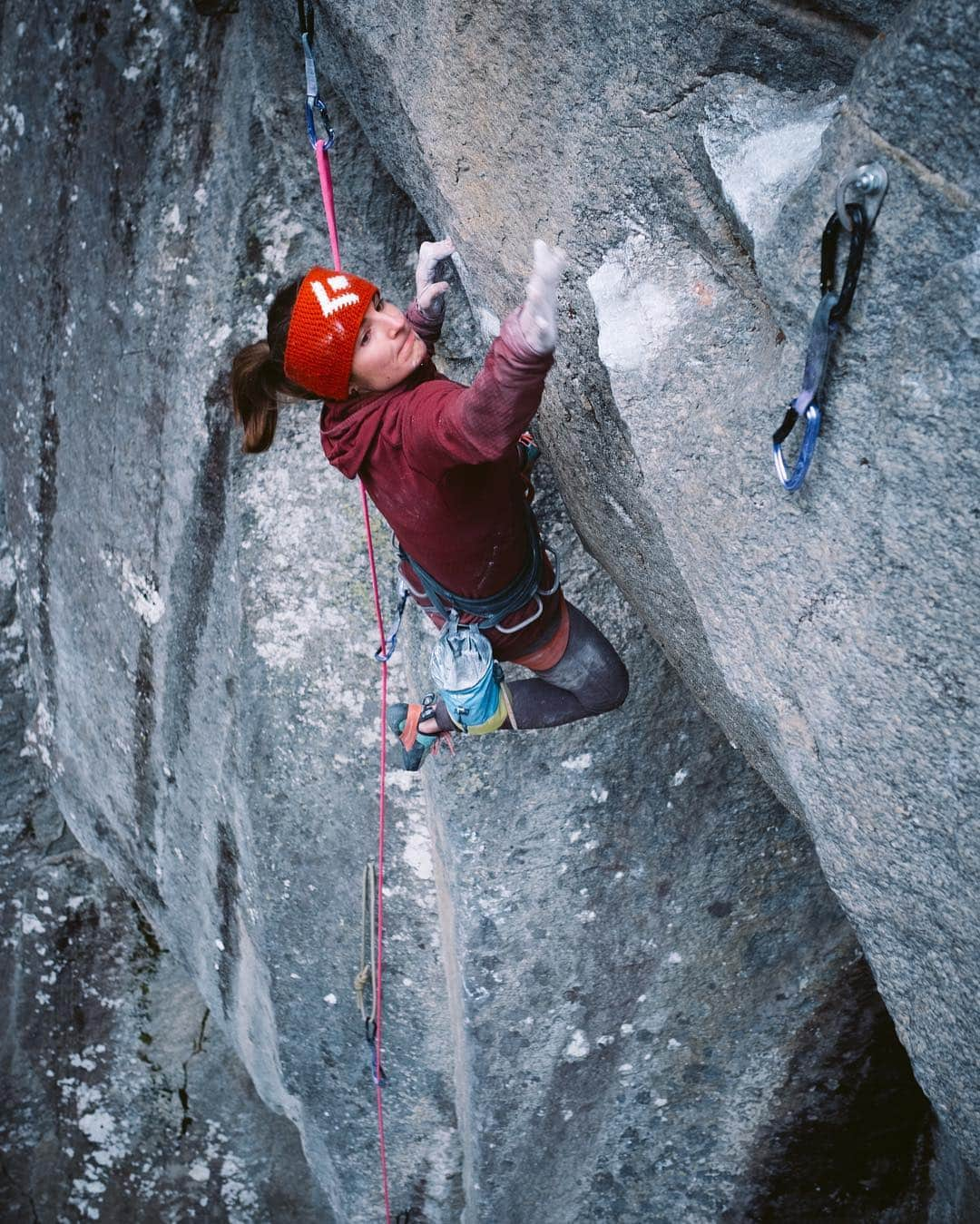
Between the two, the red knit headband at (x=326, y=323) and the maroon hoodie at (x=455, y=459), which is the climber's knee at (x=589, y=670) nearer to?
the maroon hoodie at (x=455, y=459)

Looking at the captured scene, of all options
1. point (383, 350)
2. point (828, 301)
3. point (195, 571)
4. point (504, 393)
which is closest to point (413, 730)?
point (195, 571)

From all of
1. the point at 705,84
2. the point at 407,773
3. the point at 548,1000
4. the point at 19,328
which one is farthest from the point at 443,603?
the point at 19,328

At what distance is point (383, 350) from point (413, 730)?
0.85 meters

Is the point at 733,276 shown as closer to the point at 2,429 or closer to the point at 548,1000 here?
the point at 548,1000

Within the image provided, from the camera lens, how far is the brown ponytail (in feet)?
5.08

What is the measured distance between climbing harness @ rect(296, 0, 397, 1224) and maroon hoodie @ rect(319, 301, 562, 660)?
4.5 inches

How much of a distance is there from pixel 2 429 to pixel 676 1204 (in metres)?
2.97

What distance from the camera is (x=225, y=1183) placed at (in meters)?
3.63

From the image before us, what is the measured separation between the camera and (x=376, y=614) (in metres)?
2.31

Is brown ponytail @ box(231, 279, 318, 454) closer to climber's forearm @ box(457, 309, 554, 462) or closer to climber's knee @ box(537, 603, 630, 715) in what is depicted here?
climber's forearm @ box(457, 309, 554, 462)

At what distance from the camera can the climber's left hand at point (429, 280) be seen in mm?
1704

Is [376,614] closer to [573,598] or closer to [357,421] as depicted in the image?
[573,598]

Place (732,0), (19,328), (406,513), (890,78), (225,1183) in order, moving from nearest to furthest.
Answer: (890,78), (732,0), (406,513), (19,328), (225,1183)

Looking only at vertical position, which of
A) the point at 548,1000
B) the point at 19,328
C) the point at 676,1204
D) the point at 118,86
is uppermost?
the point at 118,86
